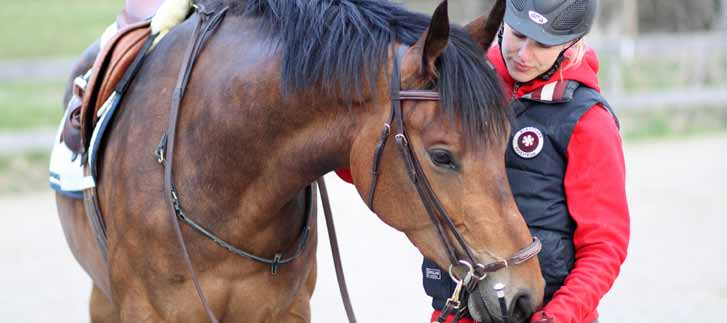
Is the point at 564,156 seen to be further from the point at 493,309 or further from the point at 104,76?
the point at 104,76

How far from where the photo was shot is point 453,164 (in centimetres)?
210

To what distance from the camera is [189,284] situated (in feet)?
8.57

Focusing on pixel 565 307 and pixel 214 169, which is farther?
pixel 214 169

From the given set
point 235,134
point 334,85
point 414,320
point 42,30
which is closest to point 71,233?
point 235,134

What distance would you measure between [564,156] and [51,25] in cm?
1759

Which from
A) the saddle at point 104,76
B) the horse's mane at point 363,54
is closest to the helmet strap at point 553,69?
the horse's mane at point 363,54

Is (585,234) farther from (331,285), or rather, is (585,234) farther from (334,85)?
(331,285)

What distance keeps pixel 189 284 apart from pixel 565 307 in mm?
1118

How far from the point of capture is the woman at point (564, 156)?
2.27 meters

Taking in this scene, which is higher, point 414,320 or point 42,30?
point 42,30

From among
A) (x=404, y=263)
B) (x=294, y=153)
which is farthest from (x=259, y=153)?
(x=404, y=263)

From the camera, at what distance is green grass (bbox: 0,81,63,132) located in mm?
10086

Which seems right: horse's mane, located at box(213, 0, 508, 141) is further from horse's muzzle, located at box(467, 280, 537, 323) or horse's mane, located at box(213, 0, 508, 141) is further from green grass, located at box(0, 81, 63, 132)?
green grass, located at box(0, 81, 63, 132)

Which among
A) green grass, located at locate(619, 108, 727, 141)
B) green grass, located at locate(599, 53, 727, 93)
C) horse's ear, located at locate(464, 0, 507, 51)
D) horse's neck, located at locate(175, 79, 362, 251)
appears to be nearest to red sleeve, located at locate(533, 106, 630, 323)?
horse's ear, located at locate(464, 0, 507, 51)
